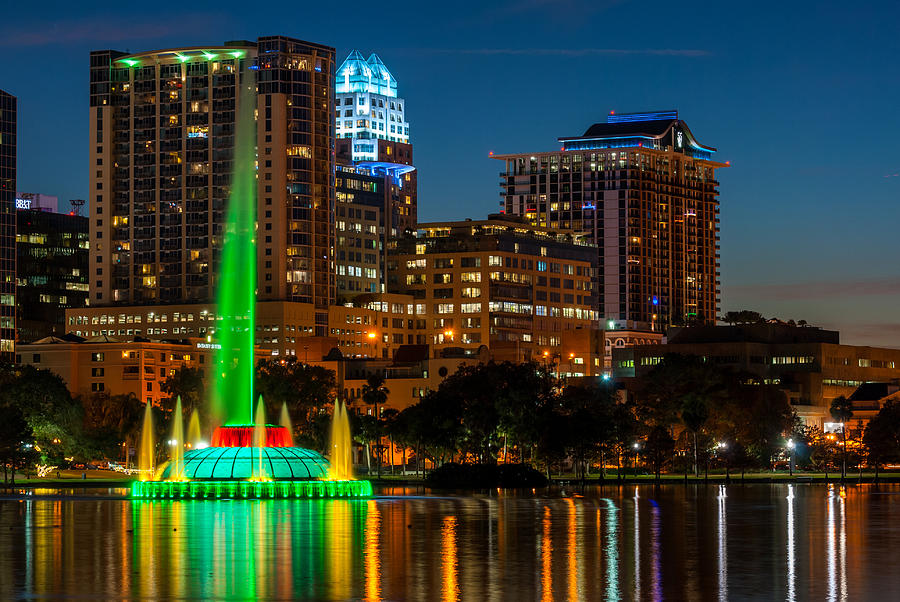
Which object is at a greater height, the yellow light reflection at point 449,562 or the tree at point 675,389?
the tree at point 675,389

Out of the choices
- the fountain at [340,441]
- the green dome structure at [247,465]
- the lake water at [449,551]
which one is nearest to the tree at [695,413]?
the fountain at [340,441]

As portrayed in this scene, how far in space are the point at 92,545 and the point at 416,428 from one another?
9789 centimetres

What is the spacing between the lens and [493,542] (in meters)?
64.4

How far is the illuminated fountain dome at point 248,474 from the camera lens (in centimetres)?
10525

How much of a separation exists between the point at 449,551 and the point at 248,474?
5131 cm

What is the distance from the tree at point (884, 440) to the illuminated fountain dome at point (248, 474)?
8445 cm

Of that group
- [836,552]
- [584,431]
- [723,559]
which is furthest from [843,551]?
[584,431]

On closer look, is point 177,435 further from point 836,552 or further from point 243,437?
point 836,552

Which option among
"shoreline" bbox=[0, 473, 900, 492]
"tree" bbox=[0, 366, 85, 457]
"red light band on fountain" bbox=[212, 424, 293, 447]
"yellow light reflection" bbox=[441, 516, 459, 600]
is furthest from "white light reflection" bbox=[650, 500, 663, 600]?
"tree" bbox=[0, 366, 85, 457]

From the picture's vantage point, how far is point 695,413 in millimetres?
168750

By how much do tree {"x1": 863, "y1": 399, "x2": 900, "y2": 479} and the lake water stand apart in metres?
79.7

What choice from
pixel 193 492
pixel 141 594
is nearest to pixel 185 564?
pixel 141 594

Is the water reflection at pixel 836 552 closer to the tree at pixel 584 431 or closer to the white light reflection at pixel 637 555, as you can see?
the white light reflection at pixel 637 555

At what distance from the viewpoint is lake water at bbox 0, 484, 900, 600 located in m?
47.1
